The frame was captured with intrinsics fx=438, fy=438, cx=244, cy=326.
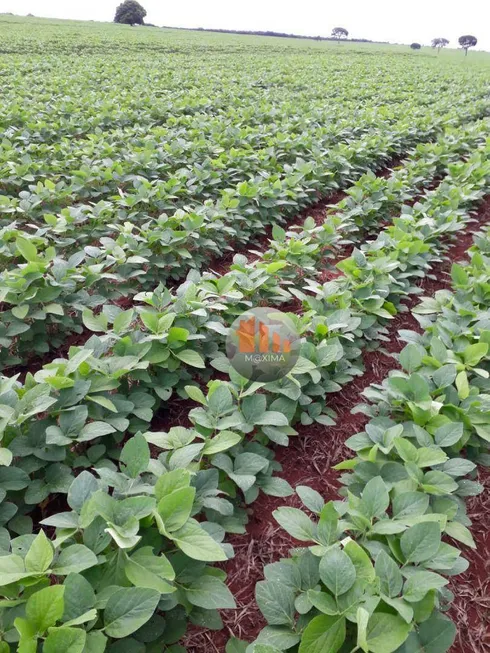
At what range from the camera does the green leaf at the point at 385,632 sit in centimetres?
108

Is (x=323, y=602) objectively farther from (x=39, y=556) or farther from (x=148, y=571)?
(x=39, y=556)

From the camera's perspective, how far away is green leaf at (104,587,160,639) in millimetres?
1056

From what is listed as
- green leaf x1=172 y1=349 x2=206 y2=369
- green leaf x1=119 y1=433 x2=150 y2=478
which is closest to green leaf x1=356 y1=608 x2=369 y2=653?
green leaf x1=119 y1=433 x2=150 y2=478

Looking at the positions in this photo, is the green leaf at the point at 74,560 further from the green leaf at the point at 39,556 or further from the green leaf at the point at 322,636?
the green leaf at the point at 322,636

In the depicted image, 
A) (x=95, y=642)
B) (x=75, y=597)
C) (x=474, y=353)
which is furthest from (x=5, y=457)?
(x=474, y=353)

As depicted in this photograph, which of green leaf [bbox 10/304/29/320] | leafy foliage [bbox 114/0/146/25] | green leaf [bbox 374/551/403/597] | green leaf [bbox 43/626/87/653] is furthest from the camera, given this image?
leafy foliage [bbox 114/0/146/25]

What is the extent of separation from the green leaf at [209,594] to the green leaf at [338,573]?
284 millimetres

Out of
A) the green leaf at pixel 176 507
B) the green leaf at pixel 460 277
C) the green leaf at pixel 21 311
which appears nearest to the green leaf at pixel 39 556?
the green leaf at pixel 176 507

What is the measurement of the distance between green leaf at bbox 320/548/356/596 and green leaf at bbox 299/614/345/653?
7 cm

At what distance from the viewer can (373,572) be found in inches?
47.6

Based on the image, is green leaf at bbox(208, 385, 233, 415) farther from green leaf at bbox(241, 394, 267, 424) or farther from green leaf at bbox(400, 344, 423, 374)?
green leaf at bbox(400, 344, 423, 374)

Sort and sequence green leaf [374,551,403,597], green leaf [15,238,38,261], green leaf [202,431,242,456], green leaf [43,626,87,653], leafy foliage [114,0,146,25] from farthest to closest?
leafy foliage [114,0,146,25], green leaf [15,238,38,261], green leaf [202,431,242,456], green leaf [374,551,403,597], green leaf [43,626,87,653]

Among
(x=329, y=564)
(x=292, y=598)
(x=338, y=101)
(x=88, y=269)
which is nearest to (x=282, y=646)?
(x=292, y=598)

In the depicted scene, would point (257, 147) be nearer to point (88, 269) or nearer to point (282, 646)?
point (88, 269)
